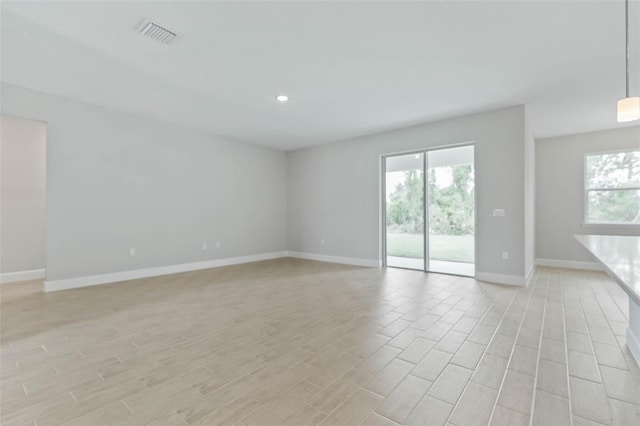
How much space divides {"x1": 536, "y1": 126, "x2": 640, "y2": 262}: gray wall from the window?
13cm

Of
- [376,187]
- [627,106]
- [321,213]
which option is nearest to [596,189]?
[376,187]

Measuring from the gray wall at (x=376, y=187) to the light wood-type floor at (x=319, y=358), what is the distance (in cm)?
105

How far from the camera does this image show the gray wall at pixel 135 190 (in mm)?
4113

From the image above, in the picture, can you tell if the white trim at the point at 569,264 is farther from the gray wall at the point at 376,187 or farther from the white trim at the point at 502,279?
the gray wall at the point at 376,187

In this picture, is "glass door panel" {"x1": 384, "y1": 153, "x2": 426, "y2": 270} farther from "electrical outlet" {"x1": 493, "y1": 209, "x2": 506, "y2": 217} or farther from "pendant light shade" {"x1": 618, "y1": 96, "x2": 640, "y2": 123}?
"pendant light shade" {"x1": 618, "y1": 96, "x2": 640, "y2": 123}

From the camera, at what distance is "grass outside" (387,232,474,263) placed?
198 inches

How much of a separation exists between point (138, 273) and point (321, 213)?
13.0 feet

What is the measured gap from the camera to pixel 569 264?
5680 millimetres

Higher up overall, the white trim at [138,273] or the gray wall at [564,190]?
the gray wall at [564,190]

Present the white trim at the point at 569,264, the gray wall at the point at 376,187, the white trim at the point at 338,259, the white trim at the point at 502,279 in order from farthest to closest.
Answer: the white trim at the point at 338,259 → the white trim at the point at 569,264 → the gray wall at the point at 376,187 → the white trim at the point at 502,279

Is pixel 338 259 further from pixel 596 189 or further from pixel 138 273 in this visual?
pixel 596 189

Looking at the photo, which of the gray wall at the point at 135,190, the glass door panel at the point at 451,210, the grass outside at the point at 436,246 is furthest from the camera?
the grass outside at the point at 436,246

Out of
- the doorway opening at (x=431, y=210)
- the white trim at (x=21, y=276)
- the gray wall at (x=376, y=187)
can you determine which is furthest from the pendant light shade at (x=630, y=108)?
the white trim at (x=21, y=276)

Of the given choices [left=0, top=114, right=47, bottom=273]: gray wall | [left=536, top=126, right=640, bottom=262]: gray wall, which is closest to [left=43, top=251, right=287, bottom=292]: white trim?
[left=0, top=114, right=47, bottom=273]: gray wall
